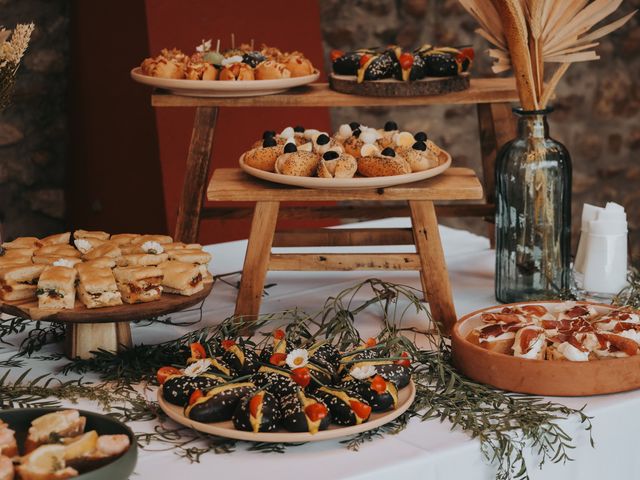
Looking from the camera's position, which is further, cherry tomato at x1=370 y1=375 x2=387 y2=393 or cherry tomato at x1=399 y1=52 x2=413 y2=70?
cherry tomato at x1=399 y1=52 x2=413 y2=70

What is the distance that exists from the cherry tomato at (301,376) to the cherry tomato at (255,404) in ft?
0.26

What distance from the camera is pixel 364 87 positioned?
192 centimetres

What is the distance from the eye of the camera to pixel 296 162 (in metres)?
1.60

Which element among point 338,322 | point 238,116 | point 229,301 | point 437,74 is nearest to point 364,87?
point 437,74

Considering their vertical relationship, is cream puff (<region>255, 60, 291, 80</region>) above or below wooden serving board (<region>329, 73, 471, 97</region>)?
above

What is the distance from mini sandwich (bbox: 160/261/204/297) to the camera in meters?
1.42

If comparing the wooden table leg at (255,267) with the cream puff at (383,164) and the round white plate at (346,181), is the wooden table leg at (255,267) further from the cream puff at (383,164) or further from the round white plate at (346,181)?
the cream puff at (383,164)

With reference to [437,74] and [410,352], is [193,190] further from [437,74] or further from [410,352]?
[410,352]

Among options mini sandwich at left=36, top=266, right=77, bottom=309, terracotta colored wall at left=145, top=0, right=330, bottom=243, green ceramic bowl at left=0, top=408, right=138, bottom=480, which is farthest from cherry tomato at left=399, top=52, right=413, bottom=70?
terracotta colored wall at left=145, top=0, right=330, bottom=243

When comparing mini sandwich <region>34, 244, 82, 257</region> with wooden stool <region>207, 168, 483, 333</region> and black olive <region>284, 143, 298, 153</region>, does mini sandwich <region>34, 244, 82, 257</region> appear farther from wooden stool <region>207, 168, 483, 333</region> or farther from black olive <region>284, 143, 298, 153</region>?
black olive <region>284, 143, 298, 153</region>

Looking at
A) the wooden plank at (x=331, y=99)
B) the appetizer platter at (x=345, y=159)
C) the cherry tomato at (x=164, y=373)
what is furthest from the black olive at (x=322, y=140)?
the cherry tomato at (x=164, y=373)

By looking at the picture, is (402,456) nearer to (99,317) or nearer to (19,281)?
(99,317)

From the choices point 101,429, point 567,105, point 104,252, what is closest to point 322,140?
point 104,252

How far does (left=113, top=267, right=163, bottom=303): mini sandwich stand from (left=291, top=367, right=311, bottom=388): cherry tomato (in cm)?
30
